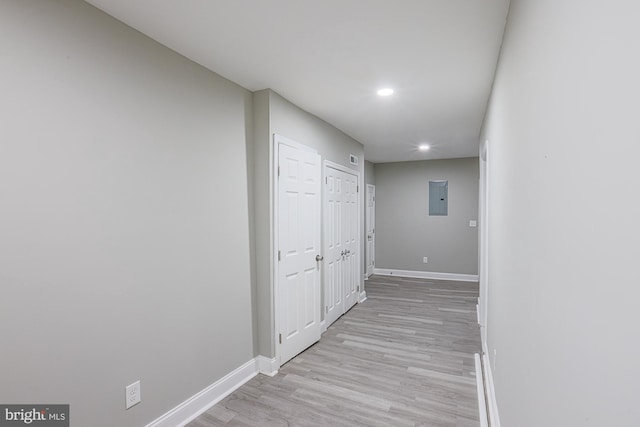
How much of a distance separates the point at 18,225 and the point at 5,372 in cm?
63

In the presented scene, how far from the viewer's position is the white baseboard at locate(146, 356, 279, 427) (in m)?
2.06

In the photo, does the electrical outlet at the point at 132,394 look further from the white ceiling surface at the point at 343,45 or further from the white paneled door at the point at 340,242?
the white paneled door at the point at 340,242

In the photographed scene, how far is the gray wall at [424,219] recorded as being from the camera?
630 cm

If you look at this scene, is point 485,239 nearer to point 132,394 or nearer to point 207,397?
point 207,397

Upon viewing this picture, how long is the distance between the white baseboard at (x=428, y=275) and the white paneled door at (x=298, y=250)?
379 cm

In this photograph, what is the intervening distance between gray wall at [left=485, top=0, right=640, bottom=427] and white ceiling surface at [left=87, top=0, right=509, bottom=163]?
0.66 meters

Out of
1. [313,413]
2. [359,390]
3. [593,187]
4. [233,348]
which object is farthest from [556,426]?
[233,348]

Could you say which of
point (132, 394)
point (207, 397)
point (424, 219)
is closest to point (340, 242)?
point (207, 397)

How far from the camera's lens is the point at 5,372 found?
135 cm

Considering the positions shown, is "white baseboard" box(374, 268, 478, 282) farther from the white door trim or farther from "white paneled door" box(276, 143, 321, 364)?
"white paneled door" box(276, 143, 321, 364)

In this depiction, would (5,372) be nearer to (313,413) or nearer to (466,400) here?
(313,413)

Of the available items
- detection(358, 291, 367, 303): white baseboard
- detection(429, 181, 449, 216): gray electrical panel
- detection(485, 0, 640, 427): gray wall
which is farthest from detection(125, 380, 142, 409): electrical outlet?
detection(429, 181, 449, 216): gray electrical panel

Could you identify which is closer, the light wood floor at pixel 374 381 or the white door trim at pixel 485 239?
the light wood floor at pixel 374 381

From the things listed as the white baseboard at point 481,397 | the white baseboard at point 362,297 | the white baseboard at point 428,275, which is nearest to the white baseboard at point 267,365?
the white baseboard at point 481,397
